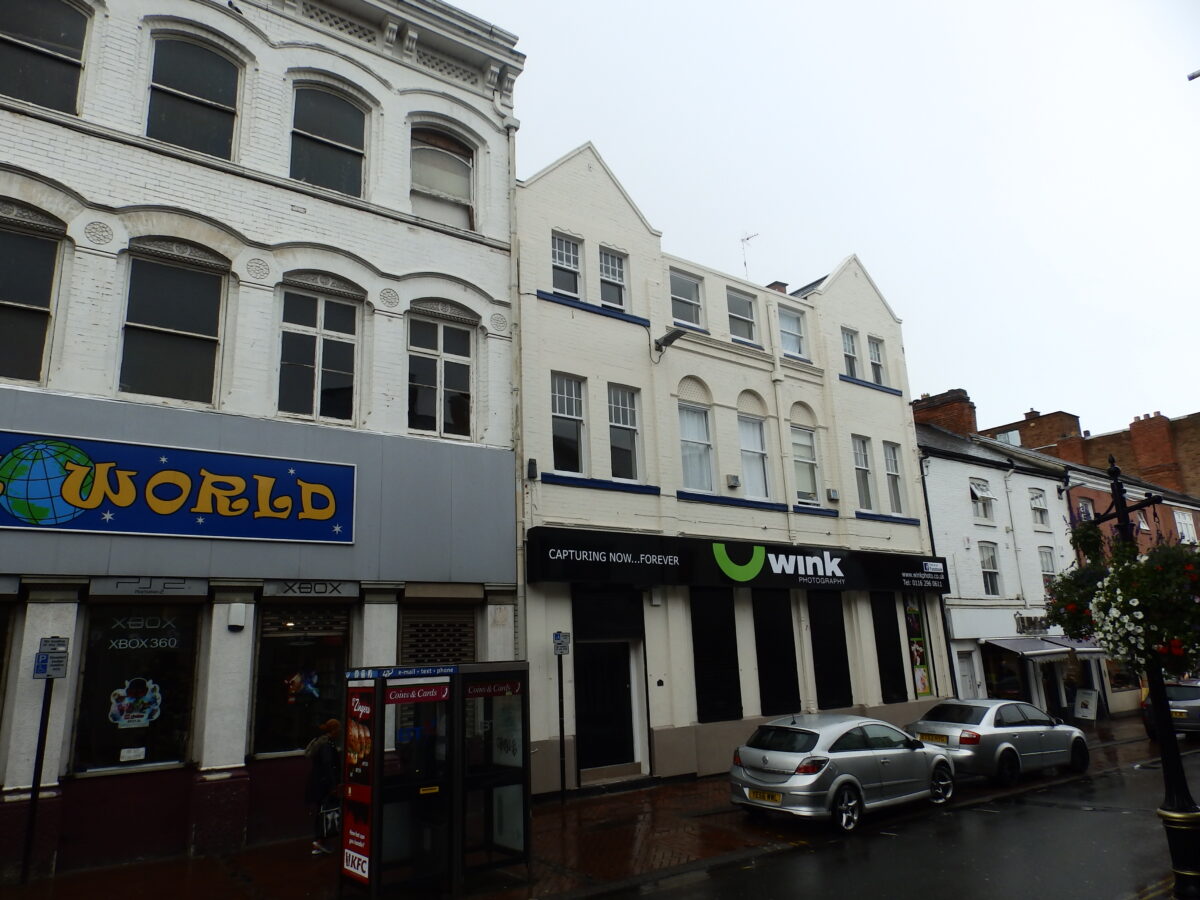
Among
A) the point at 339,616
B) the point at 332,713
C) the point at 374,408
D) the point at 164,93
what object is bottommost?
the point at 332,713

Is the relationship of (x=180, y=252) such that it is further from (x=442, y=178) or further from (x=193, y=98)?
(x=442, y=178)

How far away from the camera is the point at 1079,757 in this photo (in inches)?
654

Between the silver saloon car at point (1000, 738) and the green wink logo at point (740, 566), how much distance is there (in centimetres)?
432

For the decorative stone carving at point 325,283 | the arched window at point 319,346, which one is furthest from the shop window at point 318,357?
the decorative stone carving at point 325,283

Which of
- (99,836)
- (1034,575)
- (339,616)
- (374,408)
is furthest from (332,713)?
(1034,575)

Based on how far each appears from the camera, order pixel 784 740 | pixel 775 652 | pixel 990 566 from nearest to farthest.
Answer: pixel 784 740 → pixel 775 652 → pixel 990 566

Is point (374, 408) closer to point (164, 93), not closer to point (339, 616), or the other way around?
point (339, 616)

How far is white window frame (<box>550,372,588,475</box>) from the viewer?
1620 cm

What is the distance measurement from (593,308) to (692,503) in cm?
469

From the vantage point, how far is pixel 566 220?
1731 cm

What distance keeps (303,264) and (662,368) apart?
7.88m

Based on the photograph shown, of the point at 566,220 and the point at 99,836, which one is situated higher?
the point at 566,220

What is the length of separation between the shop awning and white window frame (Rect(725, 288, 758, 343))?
11.7 m

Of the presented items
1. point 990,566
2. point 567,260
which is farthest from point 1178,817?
point 990,566
